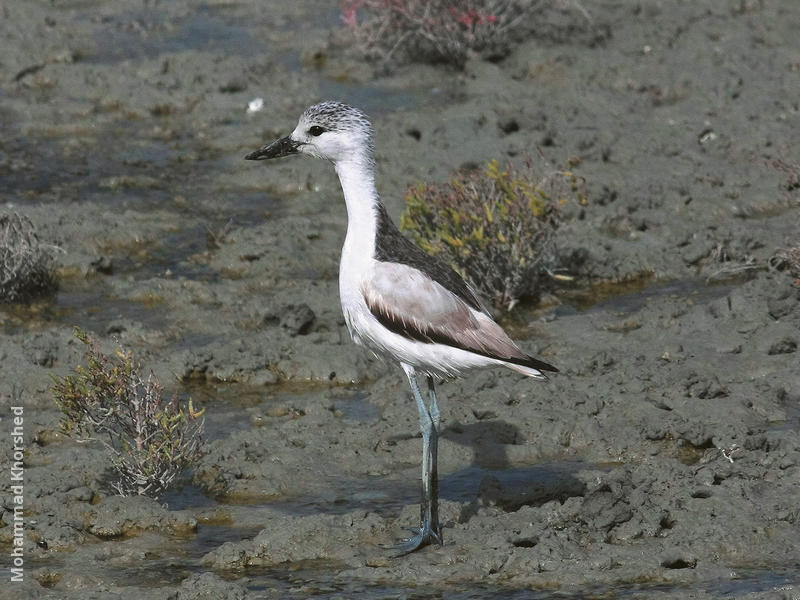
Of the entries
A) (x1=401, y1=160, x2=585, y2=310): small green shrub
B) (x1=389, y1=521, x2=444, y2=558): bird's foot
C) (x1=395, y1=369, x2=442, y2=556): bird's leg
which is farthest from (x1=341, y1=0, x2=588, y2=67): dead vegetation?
(x1=389, y1=521, x2=444, y2=558): bird's foot

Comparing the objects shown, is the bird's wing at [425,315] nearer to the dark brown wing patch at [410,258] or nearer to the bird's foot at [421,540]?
the dark brown wing patch at [410,258]

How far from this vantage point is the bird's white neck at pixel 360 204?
7.08 m

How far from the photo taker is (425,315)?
22.8 feet

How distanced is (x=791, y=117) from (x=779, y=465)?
24.9 ft

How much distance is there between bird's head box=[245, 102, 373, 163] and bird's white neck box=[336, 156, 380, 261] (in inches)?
2.0

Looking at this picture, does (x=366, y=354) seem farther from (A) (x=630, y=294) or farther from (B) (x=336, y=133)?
(B) (x=336, y=133)

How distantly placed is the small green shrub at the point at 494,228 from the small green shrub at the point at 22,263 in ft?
10.1

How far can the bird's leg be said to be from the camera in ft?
22.6

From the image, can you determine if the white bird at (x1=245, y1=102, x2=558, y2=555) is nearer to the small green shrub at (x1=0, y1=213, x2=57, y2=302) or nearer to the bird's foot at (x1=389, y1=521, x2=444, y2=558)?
the bird's foot at (x1=389, y1=521, x2=444, y2=558)

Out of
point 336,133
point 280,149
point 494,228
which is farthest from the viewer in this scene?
point 494,228

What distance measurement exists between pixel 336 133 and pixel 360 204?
0.47 meters

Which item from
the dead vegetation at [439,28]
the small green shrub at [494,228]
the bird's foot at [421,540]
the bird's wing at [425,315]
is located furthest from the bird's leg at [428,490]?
the dead vegetation at [439,28]

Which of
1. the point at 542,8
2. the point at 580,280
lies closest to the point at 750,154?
the point at 580,280

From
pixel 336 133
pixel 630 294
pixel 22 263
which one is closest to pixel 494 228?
pixel 630 294
